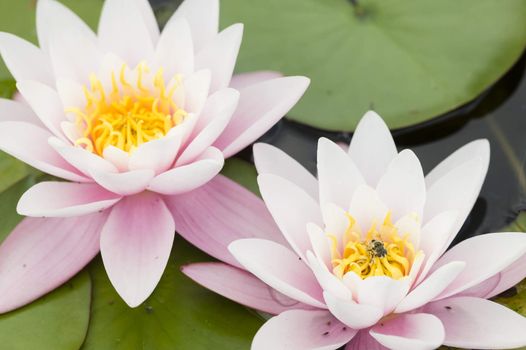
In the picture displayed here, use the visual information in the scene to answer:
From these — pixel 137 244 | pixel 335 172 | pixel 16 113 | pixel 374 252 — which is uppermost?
pixel 335 172

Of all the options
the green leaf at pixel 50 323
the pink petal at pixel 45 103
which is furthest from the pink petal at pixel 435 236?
the pink petal at pixel 45 103

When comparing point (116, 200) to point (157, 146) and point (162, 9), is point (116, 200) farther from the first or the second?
point (162, 9)

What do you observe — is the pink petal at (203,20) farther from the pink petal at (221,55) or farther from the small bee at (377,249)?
the small bee at (377,249)

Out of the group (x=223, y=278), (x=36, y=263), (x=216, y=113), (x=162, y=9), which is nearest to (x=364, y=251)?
(x=223, y=278)

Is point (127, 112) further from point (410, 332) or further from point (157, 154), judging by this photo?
point (410, 332)

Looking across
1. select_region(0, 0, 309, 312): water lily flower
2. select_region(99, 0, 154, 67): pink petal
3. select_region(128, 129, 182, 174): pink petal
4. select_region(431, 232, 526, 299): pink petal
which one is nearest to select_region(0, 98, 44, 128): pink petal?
select_region(0, 0, 309, 312): water lily flower

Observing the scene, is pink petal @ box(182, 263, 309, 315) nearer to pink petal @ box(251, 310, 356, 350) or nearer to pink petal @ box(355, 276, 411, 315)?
pink petal @ box(251, 310, 356, 350)

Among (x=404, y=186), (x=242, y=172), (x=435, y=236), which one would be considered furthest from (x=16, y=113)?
(x=435, y=236)
